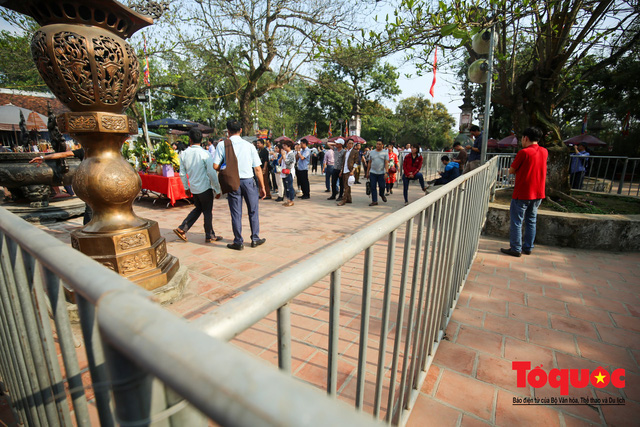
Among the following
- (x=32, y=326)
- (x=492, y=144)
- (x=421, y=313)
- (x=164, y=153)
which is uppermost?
(x=492, y=144)

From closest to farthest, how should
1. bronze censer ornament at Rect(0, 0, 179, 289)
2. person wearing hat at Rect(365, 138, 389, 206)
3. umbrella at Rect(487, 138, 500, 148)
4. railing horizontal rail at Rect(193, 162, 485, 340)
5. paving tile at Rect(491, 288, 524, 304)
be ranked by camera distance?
railing horizontal rail at Rect(193, 162, 485, 340)
bronze censer ornament at Rect(0, 0, 179, 289)
paving tile at Rect(491, 288, 524, 304)
person wearing hat at Rect(365, 138, 389, 206)
umbrella at Rect(487, 138, 500, 148)

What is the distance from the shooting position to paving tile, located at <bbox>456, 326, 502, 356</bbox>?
2506 mm

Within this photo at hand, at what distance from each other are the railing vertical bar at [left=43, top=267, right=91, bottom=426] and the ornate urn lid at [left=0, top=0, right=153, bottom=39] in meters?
3.02

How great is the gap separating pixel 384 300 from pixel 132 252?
111 inches

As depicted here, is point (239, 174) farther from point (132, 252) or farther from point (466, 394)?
point (466, 394)

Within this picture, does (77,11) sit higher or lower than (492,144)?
higher

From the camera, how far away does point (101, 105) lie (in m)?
2.91

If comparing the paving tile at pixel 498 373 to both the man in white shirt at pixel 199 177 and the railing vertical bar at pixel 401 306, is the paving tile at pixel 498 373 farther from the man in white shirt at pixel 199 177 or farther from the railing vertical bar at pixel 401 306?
the man in white shirt at pixel 199 177

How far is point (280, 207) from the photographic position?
8.27 metres

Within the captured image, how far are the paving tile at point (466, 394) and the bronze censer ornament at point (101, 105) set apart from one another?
9.11 feet

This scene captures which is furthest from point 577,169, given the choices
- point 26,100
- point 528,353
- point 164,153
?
point 26,100

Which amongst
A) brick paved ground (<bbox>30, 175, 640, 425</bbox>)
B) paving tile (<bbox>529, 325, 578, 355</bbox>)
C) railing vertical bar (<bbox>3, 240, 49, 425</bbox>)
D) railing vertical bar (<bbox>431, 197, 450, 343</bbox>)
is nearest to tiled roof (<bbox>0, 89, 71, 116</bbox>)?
brick paved ground (<bbox>30, 175, 640, 425</bbox>)

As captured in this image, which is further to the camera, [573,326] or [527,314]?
[527,314]

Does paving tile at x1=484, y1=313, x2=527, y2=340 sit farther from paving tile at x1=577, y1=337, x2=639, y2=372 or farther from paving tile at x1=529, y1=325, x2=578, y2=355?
paving tile at x1=577, y1=337, x2=639, y2=372
